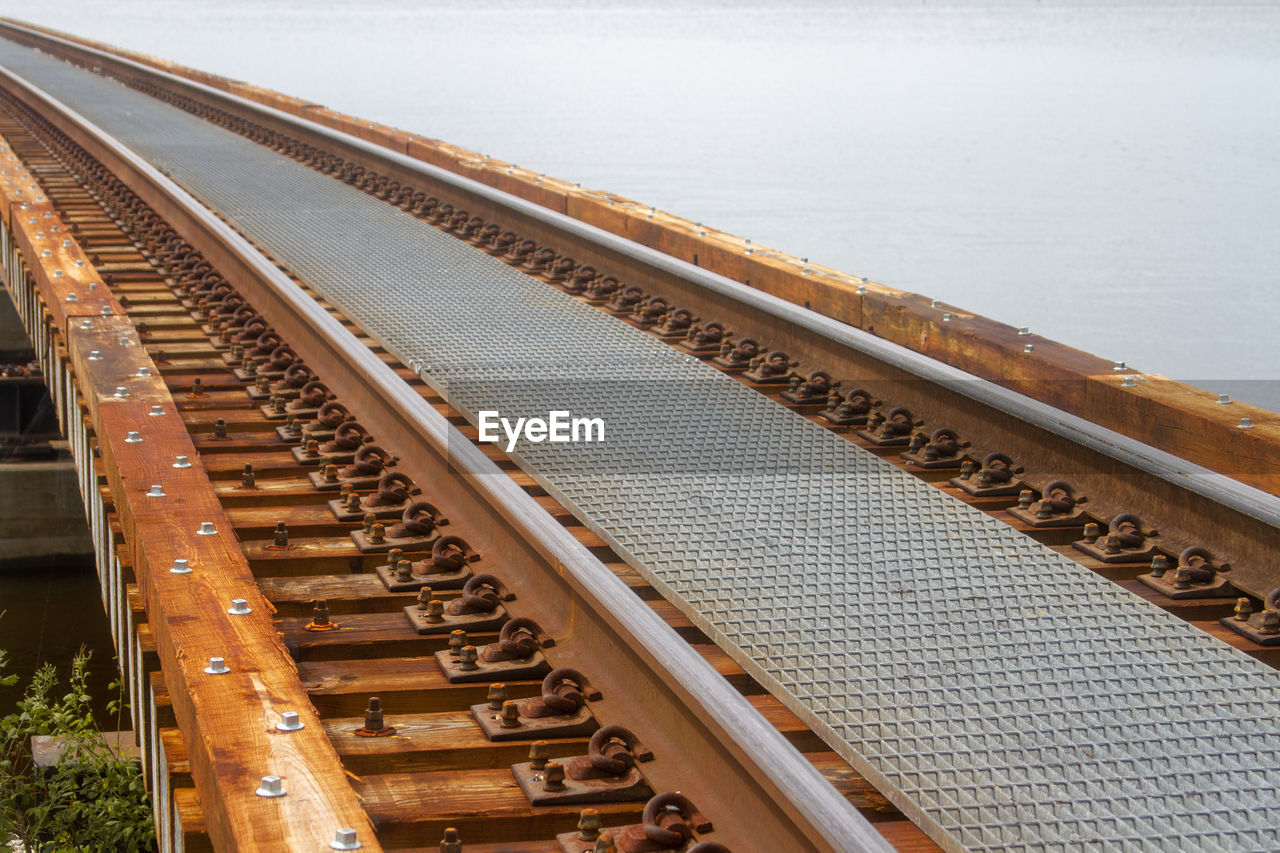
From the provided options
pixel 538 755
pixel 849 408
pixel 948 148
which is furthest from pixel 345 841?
pixel 948 148

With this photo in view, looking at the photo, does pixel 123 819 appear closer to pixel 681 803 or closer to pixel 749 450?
pixel 749 450

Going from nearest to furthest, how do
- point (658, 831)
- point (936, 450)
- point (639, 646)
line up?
point (658, 831) < point (639, 646) < point (936, 450)

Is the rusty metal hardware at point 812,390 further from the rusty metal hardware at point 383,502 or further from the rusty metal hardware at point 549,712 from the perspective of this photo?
the rusty metal hardware at point 549,712

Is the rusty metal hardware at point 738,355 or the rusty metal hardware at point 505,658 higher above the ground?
the rusty metal hardware at point 738,355

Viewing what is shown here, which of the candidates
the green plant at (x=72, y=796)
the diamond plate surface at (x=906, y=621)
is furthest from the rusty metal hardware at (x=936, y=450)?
the green plant at (x=72, y=796)

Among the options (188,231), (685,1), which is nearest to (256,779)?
(188,231)

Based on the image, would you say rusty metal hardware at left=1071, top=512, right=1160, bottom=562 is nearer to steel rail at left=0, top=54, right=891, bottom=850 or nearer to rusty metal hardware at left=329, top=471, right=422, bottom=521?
steel rail at left=0, top=54, right=891, bottom=850

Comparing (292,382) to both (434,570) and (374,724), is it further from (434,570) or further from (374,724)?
(374,724)
